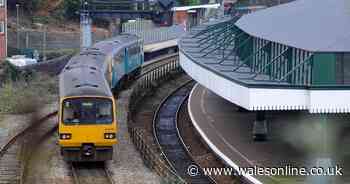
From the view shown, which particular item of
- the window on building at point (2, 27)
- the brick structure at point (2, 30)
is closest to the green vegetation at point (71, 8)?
the brick structure at point (2, 30)

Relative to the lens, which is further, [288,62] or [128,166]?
[288,62]

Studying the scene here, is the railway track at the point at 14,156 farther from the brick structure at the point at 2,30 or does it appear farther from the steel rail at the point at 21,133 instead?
the brick structure at the point at 2,30

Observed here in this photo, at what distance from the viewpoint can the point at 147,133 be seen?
114 feet

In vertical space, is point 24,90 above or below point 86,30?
below

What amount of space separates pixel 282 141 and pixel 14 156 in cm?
1000

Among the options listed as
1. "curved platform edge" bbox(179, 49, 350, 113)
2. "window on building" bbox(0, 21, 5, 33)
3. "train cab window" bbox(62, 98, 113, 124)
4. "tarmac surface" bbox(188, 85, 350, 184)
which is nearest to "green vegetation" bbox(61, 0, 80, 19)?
"window on building" bbox(0, 21, 5, 33)

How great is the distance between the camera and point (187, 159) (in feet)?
97.7

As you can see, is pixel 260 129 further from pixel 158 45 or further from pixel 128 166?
pixel 158 45

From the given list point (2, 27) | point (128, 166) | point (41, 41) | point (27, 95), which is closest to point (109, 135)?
point (128, 166)

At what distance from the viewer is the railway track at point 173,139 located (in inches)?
1064

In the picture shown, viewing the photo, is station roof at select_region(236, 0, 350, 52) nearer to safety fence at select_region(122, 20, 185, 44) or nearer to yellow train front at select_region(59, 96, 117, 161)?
yellow train front at select_region(59, 96, 117, 161)

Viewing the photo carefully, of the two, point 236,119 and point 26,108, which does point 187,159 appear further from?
point 26,108

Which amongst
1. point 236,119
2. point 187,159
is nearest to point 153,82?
point 236,119

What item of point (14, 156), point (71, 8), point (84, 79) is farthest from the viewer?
point (71, 8)
